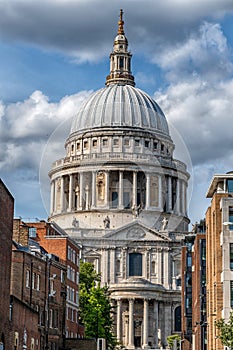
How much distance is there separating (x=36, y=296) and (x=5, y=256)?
981 inches

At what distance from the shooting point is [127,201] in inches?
6722

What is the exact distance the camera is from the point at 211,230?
71.1 meters

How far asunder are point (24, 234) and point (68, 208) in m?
89.8

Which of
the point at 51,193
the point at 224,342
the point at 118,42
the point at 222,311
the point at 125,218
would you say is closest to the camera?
the point at 224,342

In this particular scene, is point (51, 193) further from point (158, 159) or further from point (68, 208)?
point (158, 159)

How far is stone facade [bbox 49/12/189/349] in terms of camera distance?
5930 inches

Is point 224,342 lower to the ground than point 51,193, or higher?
lower

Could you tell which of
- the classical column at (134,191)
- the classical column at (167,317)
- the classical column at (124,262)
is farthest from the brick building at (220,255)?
the classical column at (134,191)

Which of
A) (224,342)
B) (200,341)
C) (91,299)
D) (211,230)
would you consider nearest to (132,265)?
(91,299)

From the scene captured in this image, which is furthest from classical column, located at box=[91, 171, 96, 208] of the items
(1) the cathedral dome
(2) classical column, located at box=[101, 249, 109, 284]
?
(2) classical column, located at box=[101, 249, 109, 284]

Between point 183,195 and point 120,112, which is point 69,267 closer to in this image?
point 183,195

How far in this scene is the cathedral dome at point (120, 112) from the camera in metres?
179

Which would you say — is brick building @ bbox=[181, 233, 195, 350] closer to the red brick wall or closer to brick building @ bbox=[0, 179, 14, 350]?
the red brick wall

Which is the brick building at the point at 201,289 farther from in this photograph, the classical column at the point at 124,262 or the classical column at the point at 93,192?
the classical column at the point at 93,192
